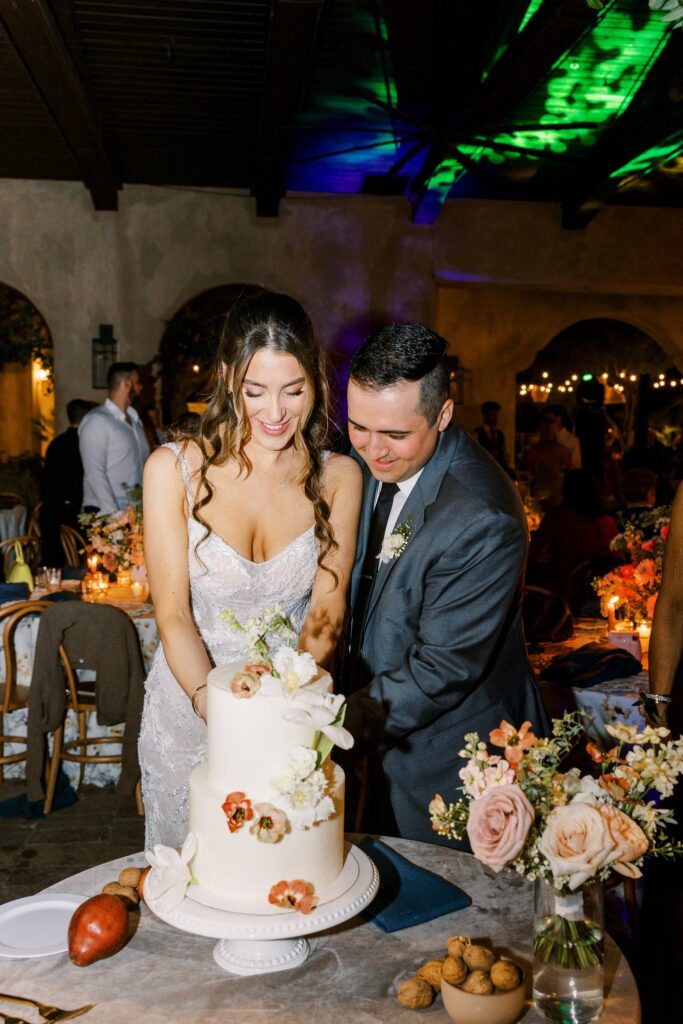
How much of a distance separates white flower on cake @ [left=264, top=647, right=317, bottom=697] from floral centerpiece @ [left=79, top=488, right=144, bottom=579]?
4.26 meters

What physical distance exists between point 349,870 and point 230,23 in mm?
7159

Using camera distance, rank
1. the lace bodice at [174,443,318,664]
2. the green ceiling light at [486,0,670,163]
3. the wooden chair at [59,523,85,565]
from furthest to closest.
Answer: the green ceiling light at [486,0,670,163]
the wooden chair at [59,523,85,565]
the lace bodice at [174,443,318,664]

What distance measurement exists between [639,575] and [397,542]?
185 cm

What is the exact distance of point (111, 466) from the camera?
284 inches

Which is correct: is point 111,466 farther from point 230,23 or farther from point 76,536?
point 230,23

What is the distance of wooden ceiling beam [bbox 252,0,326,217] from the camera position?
6.65m

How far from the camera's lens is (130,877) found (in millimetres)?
1803

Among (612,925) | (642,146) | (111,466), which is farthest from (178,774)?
(642,146)

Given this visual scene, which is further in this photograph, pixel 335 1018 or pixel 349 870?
pixel 349 870

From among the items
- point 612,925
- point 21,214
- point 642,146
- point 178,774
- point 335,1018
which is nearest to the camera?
point 335,1018

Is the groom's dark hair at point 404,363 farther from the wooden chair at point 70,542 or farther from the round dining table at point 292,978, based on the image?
the wooden chair at point 70,542

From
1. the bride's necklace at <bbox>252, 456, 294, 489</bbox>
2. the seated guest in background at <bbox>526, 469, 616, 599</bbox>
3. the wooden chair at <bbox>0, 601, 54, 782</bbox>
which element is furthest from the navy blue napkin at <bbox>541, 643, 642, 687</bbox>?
the wooden chair at <bbox>0, 601, 54, 782</bbox>

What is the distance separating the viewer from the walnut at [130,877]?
70.6 inches

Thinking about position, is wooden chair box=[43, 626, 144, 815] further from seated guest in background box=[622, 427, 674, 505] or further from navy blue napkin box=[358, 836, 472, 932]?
seated guest in background box=[622, 427, 674, 505]
